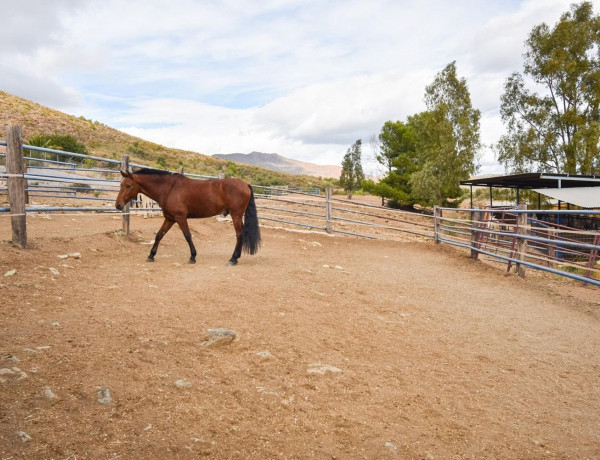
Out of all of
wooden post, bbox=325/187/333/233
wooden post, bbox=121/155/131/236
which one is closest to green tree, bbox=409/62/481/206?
wooden post, bbox=325/187/333/233

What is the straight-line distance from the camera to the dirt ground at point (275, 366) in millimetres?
2404

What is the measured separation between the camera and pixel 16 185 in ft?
19.2

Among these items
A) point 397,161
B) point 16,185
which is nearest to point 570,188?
point 397,161

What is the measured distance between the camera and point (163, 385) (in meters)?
2.81

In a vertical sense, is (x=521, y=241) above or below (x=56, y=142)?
below

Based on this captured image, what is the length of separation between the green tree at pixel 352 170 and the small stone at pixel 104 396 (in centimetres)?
3974

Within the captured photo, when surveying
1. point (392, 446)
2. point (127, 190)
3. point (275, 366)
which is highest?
point (127, 190)

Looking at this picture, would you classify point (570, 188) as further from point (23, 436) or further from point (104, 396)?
point (23, 436)

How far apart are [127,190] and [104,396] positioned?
5.09 m

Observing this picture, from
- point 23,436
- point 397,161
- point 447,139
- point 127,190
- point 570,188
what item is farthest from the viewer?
point 397,161

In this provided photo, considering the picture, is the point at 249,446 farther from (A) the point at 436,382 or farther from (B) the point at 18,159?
(B) the point at 18,159

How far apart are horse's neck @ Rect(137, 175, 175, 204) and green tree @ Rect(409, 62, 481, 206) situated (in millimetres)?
20636

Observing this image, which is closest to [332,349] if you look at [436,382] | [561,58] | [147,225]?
[436,382]

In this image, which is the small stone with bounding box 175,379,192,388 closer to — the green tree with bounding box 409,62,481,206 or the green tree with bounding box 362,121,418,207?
the green tree with bounding box 409,62,481,206
